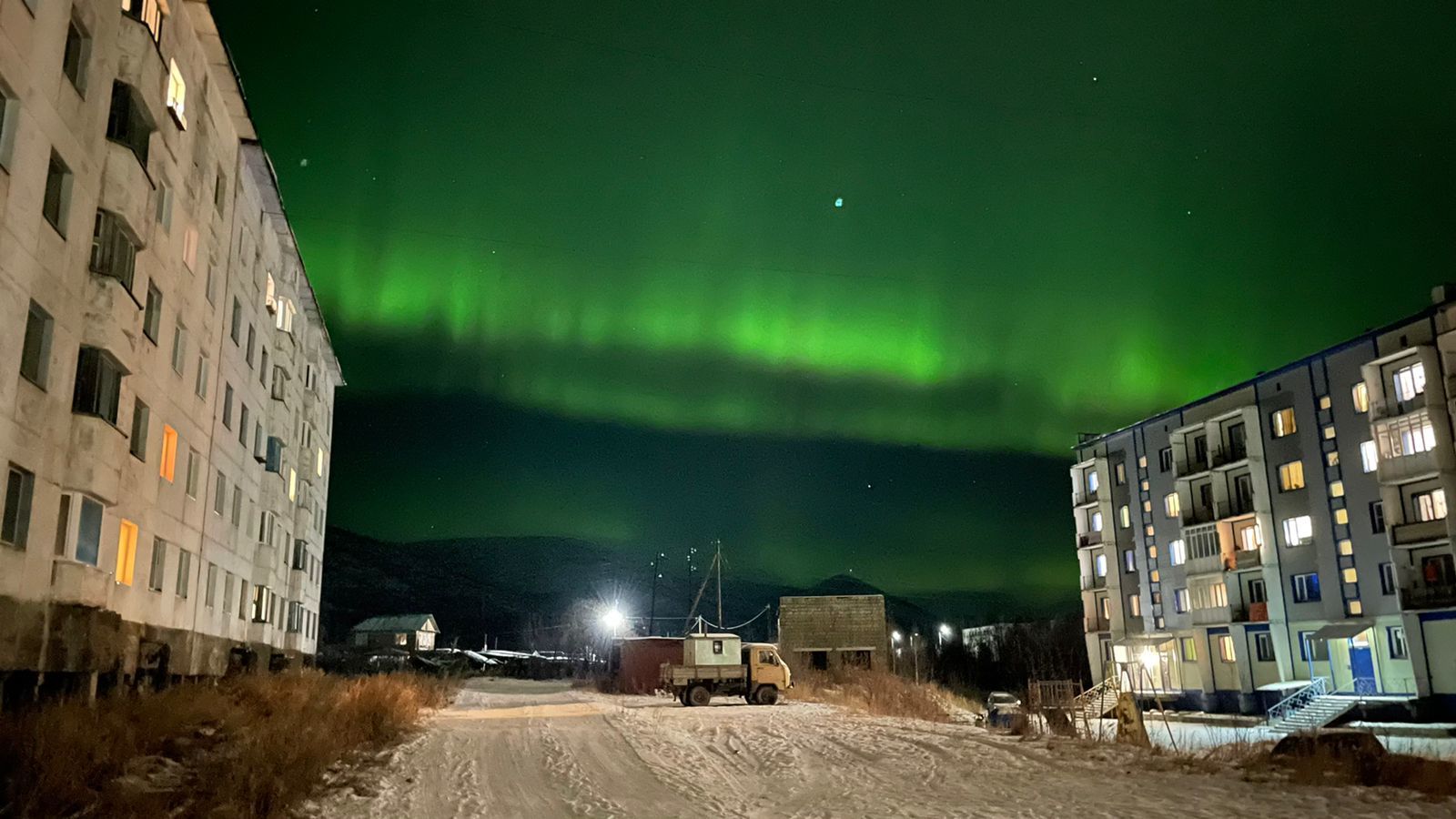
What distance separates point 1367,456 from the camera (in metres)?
45.9

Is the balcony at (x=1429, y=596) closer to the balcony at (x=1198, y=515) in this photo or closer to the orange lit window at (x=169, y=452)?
the balcony at (x=1198, y=515)

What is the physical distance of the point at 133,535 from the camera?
26078 mm

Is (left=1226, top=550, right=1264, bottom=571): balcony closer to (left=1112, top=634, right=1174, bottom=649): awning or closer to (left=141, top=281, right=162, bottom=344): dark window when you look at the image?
(left=1112, top=634, right=1174, bottom=649): awning

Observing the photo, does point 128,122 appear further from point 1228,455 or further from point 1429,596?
point 1228,455

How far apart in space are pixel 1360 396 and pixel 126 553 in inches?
1987

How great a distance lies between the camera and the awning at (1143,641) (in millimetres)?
58406

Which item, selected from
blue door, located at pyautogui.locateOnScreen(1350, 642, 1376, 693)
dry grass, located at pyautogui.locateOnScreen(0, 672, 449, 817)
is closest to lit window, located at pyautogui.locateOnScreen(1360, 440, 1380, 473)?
blue door, located at pyautogui.locateOnScreen(1350, 642, 1376, 693)

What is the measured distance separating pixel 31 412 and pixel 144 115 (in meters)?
9.23

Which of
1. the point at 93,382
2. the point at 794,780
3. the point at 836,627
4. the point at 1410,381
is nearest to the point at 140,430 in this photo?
the point at 93,382

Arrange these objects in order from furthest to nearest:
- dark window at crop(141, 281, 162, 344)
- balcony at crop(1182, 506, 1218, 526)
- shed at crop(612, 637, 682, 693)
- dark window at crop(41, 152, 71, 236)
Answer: shed at crop(612, 637, 682, 693), balcony at crop(1182, 506, 1218, 526), dark window at crop(141, 281, 162, 344), dark window at crop(41, 152, 71, 236)

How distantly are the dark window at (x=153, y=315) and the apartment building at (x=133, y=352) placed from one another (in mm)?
78

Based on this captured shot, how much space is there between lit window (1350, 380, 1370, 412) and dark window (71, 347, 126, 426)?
49587 millimetres

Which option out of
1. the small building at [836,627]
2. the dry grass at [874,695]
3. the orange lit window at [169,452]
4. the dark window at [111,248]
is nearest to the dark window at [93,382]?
the dark window at [111,248]

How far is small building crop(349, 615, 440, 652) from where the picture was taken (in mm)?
116500
